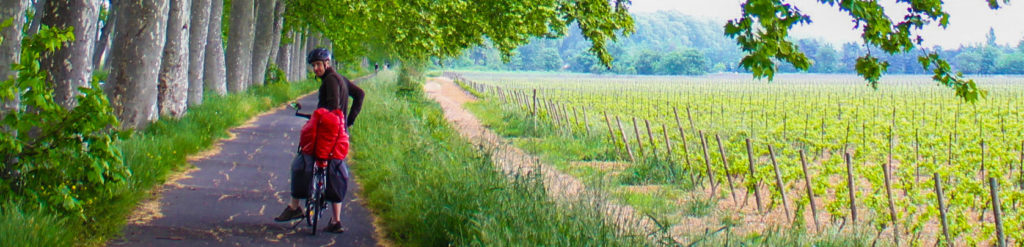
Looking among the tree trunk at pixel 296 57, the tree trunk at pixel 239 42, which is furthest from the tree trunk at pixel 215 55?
the tree trunk at pixel 296 57

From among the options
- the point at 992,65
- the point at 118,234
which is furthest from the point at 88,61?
the point at 992,65

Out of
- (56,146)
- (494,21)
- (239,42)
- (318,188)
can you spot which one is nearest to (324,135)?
(318,188)

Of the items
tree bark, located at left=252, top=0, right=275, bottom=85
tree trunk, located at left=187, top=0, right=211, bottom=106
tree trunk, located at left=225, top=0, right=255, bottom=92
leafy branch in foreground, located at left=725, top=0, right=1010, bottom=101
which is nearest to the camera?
leafy branch in foreground, located at left=725, top=0, right=1010, bottom=101

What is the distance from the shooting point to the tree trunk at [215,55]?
2189cm

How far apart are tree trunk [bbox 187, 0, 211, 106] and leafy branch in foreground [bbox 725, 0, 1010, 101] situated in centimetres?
1374

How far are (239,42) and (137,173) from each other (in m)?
15.4

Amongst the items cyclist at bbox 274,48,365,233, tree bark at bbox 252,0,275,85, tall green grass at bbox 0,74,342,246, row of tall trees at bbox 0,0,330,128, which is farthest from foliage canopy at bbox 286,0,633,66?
cyclist at bbox 274,48,365,233

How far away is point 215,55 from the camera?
2222 cm

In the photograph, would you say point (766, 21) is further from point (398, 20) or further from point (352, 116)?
point (398, 20)

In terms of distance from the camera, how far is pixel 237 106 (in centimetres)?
1973

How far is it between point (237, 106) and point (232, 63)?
531cm

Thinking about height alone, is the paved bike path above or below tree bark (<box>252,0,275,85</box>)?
below

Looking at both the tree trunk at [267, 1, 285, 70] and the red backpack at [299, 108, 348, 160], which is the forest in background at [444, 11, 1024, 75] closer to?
the tree trunk at [267, 1, 285, 70]

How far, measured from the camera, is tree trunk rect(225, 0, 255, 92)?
2394 centimetres
